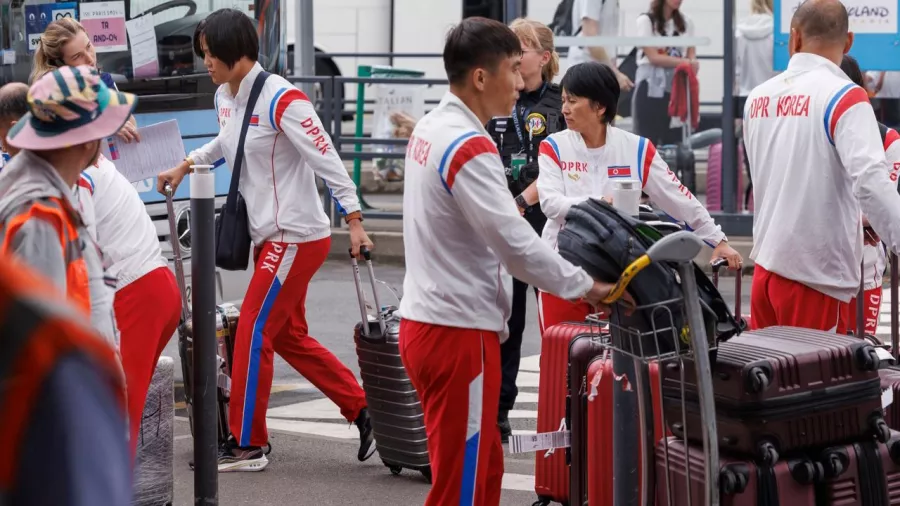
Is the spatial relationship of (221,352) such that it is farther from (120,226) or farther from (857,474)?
(857,474)

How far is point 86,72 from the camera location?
3.43 m

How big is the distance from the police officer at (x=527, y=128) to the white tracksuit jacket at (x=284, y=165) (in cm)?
93

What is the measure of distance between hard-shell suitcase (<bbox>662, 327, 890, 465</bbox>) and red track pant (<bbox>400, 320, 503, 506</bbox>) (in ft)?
1.68

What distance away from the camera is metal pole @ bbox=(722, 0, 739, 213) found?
13000mm

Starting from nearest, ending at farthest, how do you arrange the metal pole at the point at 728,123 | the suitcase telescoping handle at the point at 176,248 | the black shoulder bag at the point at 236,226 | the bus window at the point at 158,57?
the suitcase telescoping handle at the point at 176,248 < the black shoulder bag at the point at 236,226 < the bus window at the point at 158,57 < the metal pole at the point at 728,123

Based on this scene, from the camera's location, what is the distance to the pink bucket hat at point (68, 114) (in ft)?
10.8

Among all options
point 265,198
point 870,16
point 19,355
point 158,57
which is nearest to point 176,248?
point 265,198

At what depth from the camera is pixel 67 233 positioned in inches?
125

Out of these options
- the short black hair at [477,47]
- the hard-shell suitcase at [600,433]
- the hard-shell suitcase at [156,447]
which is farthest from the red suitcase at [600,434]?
the hard-shell suitcase at [156,447]

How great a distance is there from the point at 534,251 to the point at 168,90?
4.84 meters

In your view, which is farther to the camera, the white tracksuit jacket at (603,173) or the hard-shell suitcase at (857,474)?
the white tracksuit jacket at (603,173)

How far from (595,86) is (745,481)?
84.2 inches

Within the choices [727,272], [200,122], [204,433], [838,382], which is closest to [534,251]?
[838,382]

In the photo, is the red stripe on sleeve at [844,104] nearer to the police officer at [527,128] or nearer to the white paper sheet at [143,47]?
the police officer at [527,128]
